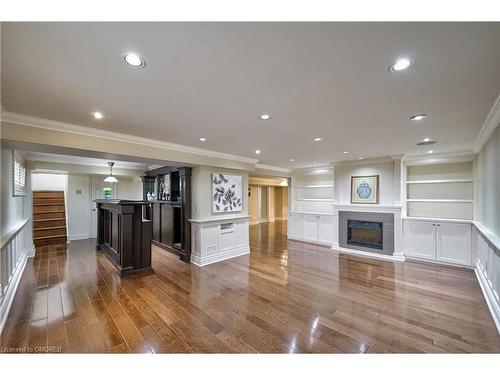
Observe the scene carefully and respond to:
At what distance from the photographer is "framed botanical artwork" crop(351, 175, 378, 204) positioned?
208 inches

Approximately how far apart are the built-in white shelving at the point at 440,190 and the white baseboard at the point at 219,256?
413 centimetres

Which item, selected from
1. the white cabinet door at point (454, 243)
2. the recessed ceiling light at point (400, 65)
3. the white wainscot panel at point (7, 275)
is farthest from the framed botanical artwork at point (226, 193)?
the white cabinet door at point (454, 243)

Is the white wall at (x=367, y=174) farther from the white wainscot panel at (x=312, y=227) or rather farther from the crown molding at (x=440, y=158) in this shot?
the white wainscot panel at (x=312, y=227)

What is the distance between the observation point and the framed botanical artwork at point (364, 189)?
5273mm

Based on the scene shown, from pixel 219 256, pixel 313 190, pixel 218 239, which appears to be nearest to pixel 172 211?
pixel 218 239

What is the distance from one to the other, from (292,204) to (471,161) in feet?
14.5

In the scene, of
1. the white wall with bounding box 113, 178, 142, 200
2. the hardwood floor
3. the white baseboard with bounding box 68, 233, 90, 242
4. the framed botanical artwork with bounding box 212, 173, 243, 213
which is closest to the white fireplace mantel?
the hardwood floor

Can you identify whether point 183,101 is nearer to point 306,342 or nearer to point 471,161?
point 306,342

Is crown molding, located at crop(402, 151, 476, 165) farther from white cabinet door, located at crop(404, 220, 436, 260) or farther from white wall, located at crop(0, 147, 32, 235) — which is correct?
white wall, located at crop(0, 147, 32, 235)

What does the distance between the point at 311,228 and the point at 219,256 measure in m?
3.16

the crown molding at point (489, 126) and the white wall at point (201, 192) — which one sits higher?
the crown molding at point (489, 126)

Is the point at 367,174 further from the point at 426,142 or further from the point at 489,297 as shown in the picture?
the point at 489,297

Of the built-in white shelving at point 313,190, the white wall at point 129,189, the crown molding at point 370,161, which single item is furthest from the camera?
the white wall at point 129,189

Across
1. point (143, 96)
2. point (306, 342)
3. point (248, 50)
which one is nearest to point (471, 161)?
point (306, 342)
